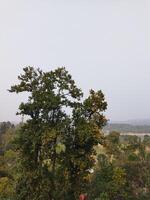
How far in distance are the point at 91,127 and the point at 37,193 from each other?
6.08 meters

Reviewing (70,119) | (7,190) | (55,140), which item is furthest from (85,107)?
(7,190)

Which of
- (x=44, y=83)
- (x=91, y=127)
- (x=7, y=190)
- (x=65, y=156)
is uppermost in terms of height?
(x=44, y=83)

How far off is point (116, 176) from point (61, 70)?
28.2 meters

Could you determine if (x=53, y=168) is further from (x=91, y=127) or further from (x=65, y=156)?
(x=91, y=127)

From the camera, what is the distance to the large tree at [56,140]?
97.7 feet

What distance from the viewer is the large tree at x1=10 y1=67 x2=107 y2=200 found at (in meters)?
29.8

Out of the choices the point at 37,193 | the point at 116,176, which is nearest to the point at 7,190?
the point at 116,176

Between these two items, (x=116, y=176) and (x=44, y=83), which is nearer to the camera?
(x=44, y=83)

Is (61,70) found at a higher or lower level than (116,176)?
higher

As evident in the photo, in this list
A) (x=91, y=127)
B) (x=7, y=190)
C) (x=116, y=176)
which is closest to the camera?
(x=91, y=127)

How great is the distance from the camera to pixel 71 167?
30250mm

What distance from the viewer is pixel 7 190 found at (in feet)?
170

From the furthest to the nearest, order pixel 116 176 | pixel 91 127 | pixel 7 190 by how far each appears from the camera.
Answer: pixel 116 176, pixel 7 190, pixel 91 127

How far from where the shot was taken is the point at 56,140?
98.2ft
